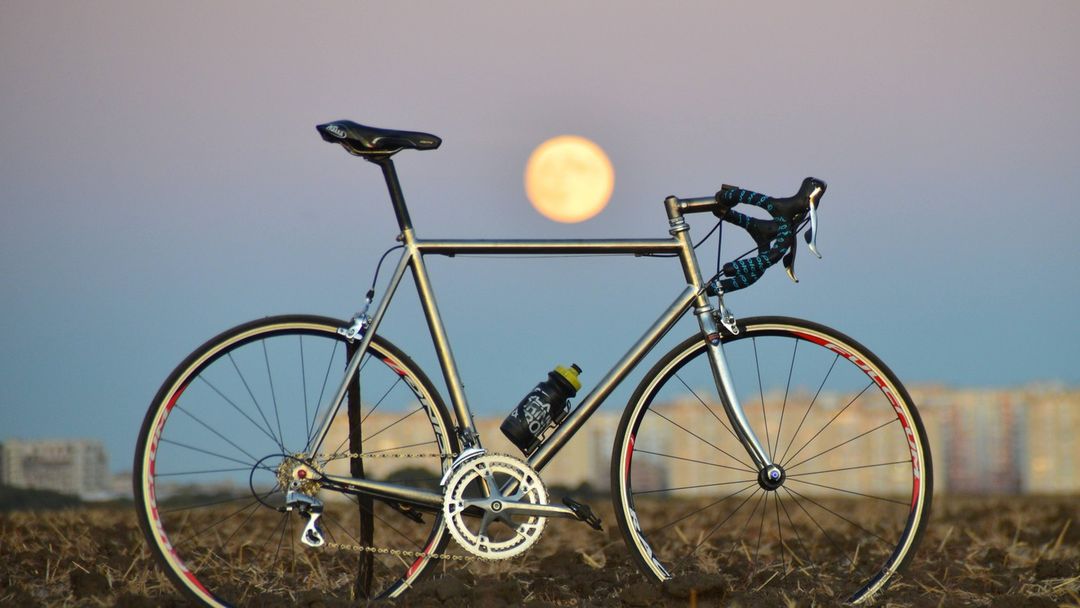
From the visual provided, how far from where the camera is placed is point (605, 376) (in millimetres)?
3668

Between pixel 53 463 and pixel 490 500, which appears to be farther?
pixel 53 463

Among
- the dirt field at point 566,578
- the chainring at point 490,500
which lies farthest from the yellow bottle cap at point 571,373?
the dirt field at point 566,578

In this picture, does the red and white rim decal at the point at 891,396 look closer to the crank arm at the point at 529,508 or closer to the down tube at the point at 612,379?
the down tube at the point at 612,379

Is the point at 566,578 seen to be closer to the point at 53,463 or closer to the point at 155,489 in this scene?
the point at 155,489

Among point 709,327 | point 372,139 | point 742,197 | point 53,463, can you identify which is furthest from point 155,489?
point 53,463

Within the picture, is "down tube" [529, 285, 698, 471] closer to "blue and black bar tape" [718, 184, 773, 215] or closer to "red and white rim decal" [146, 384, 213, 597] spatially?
"blue and black bar tape" [718, 184, 773, 215]

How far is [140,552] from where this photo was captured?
15.9 ft

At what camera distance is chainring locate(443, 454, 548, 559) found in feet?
11.4

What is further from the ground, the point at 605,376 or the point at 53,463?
the point at 605,376

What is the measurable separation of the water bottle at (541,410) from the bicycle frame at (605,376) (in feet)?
0.14

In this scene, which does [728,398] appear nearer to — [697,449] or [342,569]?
[342,569]

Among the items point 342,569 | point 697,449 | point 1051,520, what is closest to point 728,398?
point 342,569

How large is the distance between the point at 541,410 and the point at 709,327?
68 centimetres

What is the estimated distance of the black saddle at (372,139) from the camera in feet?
11.7
